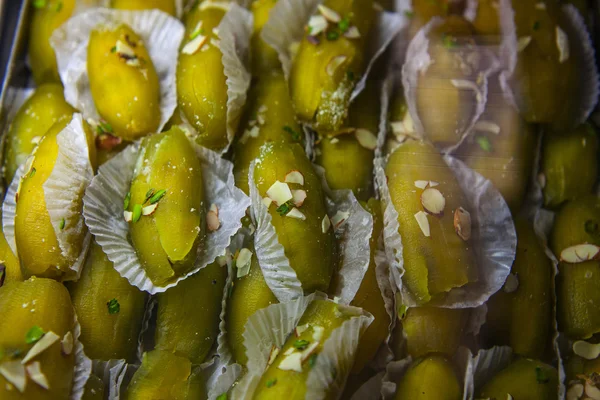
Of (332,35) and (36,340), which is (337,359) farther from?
(332,35)

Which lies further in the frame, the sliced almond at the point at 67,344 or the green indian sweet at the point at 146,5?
the green indian sweet at the point at 146,5

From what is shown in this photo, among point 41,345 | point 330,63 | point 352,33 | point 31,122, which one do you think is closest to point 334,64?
point 330,63

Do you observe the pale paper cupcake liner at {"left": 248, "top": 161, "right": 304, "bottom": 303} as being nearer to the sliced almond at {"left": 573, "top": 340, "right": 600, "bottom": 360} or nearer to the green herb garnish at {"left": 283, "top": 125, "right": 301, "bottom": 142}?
the green herb garnish at {"left": 283, "top": 125, "right": 301, "bottom": 142}

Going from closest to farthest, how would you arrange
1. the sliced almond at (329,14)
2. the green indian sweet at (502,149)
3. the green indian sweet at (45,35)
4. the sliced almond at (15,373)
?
the sliced almond at (15,373) → the green indian sweet at (502,149) → the sliced almond at (329,14) → the green indian sweet at (45,35)

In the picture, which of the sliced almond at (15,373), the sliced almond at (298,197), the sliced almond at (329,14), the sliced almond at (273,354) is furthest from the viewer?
the sliced almond at (329,14)

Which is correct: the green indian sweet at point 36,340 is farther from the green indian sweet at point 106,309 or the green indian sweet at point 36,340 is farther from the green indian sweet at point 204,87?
the green indian sweet at point 204,87

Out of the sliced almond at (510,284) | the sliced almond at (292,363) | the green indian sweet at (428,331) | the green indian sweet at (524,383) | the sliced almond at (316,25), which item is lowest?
the green indian sweet at (524,383)

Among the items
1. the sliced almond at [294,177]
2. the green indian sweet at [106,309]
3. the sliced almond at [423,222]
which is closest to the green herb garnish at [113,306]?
Result: the green indian sweet at [106,309]

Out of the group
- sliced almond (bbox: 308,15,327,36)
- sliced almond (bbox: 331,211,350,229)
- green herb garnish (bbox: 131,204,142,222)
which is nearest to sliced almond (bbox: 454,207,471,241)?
sliced almond (bbox: 331,211,350,229)
